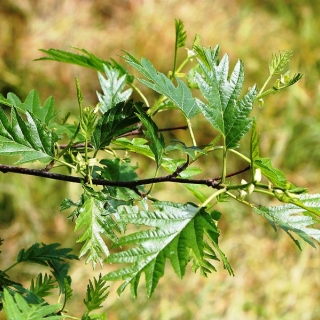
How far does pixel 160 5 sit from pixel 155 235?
3622 mm

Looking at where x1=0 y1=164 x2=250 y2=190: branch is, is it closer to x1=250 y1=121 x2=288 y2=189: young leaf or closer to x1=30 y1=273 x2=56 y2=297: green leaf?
x1=250 y1=121 x2=288 y2=189: young leaf

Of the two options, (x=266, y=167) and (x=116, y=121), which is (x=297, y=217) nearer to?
(x=266, y=167)

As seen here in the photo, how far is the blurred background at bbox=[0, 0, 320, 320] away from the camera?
278 centimetres

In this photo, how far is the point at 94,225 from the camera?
548 mm

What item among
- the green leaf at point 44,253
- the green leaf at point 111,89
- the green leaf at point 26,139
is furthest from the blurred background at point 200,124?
the green leaf at point 26,139

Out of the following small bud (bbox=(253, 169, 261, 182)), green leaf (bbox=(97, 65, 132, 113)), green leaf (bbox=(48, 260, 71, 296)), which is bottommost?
green leaf (bbox=(48, 260, 71, 296))

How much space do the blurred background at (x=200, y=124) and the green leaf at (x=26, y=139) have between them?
2.19 m

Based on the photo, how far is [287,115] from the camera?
11.1 ft

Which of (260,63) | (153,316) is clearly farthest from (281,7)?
(153,316)

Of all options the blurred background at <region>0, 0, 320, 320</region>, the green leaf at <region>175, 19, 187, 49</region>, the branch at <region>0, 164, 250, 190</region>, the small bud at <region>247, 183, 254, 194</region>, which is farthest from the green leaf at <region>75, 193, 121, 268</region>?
the blurred background at <region>0, 0, 320, 320</region>

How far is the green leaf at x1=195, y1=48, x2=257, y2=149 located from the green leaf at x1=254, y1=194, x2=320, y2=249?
0.07m

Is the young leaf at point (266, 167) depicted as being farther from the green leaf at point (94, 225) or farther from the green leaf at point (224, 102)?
the green leaf at point (94, 225)

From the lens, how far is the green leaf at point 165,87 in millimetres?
553

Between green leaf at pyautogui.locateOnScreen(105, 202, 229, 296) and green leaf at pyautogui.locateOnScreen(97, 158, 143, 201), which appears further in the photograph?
green leaf at pyautogui.locateOnScreen(97, 158, 143, 201)
